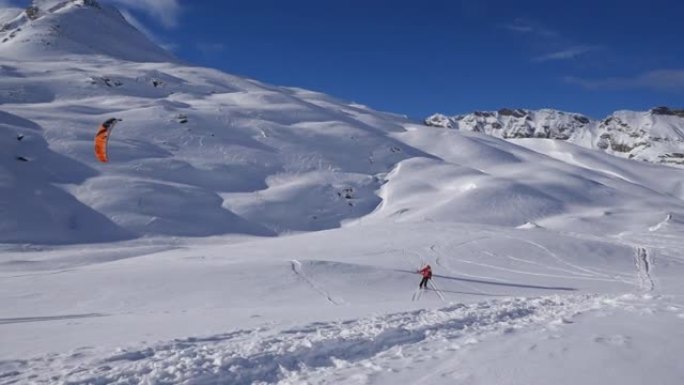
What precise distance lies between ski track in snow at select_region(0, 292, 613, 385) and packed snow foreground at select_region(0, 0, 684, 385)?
52 mm

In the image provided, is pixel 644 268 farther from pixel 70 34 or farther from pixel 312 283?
pixel 70 34

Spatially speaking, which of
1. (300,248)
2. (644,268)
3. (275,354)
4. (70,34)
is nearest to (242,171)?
(300,248)

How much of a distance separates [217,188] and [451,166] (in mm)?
29371

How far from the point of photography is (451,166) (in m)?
65.9

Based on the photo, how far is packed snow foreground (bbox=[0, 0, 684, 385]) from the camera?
8812 millimetres

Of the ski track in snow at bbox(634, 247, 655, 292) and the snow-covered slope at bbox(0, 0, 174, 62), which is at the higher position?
the snow-covered slope at bbox(0, 0, 174, 62)

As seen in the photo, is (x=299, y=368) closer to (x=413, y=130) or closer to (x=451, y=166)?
(x=451, y=166)

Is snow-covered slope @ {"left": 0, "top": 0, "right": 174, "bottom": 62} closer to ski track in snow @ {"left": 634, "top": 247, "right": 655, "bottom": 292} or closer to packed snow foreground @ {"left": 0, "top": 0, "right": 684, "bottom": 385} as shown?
packed snow foreground @ {"left": 0, "top": 0, "right": 684, "bottom": 385}

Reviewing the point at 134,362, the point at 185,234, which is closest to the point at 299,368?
the point at 134,362

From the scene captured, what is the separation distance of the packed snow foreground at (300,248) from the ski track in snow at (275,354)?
52 mm

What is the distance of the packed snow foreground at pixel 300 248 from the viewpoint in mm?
8812

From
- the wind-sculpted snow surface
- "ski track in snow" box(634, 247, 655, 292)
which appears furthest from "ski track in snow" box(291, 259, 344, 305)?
the wind-sculpted snow surface

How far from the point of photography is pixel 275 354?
351 inches

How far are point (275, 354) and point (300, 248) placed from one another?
22.1m
